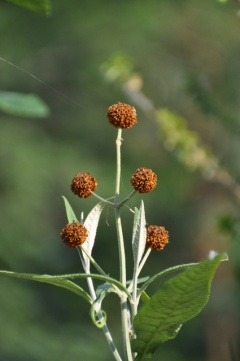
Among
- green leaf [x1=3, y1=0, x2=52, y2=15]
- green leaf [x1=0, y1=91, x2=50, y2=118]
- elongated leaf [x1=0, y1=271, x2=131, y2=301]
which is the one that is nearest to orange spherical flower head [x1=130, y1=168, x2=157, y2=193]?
elongated leaf [x1=0, y1=271, x2=131, y2=301]

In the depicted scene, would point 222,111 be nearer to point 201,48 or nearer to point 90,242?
point 90,242

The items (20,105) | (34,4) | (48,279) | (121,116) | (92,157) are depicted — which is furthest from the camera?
(92,157)

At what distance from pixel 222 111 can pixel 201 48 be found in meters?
7.13

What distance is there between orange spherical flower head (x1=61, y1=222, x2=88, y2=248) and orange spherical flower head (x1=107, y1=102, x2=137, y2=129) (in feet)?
0.45

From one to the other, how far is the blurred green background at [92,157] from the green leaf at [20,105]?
1953 mm

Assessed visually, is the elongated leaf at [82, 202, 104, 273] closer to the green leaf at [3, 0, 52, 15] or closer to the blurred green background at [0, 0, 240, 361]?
the green leaf at [3, 0, 52, 15]

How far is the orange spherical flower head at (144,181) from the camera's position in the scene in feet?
3.52

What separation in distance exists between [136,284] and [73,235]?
0.10 meters

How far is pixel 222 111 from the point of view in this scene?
2.15 m

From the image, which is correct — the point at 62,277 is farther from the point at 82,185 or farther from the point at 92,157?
the point at 92,157

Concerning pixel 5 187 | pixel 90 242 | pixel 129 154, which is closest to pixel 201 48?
pixel 129 154

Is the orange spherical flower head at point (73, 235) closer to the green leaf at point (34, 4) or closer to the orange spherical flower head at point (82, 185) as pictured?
the orange spherical flower head at point (82, 185)

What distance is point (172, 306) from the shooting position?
1.00 m

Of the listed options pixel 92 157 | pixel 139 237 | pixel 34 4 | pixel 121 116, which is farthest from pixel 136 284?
pixel 92 157
